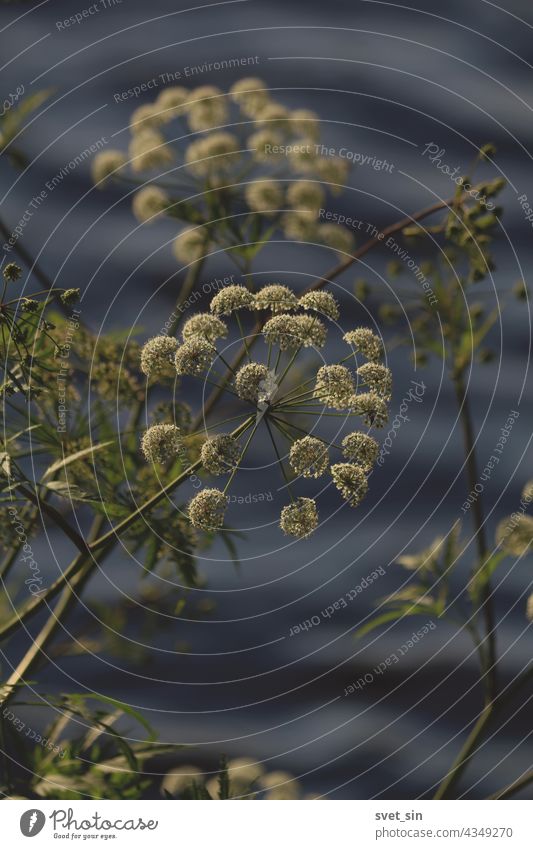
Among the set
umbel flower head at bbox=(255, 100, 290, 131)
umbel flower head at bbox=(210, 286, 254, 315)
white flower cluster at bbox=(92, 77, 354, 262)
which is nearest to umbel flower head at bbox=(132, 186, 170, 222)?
white flower cluster at bbox=(92, 77, 354, 262)

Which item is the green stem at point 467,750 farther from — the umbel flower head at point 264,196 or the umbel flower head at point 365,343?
the umbel flower head at point 264,196

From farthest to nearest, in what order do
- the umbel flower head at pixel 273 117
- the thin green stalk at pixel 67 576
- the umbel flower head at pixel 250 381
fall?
the umbel flower head at pixel 273 117 → the thin green stalk at pixel 67 576 → the umbel flower head at pixel 250 381

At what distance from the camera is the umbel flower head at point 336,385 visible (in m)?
0.71

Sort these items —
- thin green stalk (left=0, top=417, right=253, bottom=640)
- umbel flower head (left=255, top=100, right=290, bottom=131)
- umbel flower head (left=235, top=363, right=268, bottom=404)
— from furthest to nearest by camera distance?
umbel flower head (left=255, top=100, right=290, bottom=131)
thin green stalk (left=0, top=417, right=253, bottom=640)
umbel flower head (left=235, top=363, right=268, bottom=404)

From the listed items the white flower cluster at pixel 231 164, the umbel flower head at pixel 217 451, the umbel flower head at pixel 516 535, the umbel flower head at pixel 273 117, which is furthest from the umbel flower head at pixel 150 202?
the umbel flower head at pixel 516 535

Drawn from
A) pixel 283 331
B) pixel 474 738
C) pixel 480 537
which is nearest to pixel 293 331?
pixel 283 331

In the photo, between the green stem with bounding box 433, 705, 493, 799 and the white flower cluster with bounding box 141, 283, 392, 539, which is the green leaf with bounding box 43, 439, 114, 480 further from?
the green stem with bounding box 433, 705, 493, 799

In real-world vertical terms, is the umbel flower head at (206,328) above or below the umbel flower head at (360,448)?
above

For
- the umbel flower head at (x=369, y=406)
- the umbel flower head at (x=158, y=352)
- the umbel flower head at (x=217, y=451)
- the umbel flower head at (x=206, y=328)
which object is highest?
the umbel flower head at (x=206, y=328)
